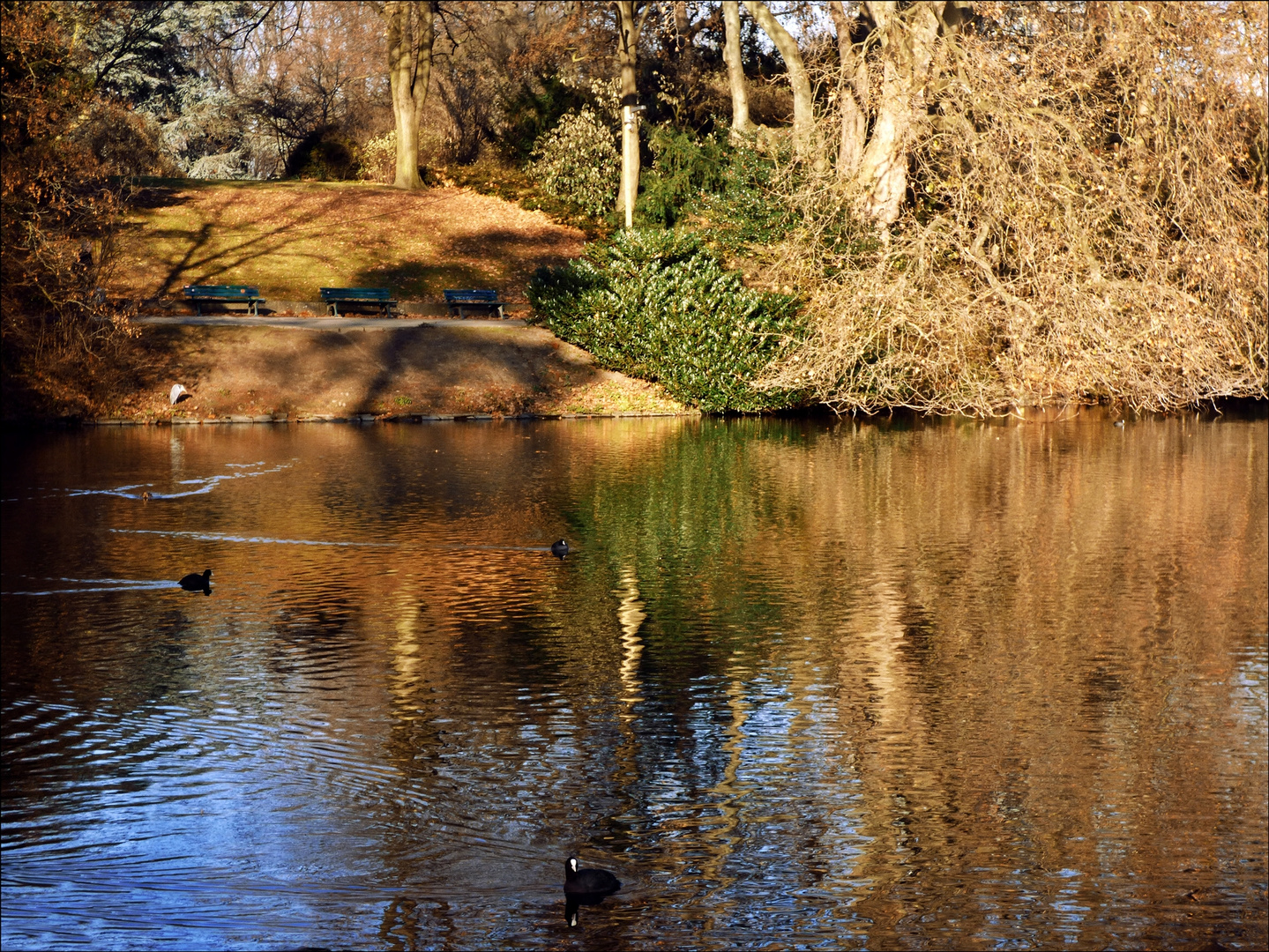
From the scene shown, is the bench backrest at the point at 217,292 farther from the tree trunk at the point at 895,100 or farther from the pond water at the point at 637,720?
the pond water at the point at 637,720

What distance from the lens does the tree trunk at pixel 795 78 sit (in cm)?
2942

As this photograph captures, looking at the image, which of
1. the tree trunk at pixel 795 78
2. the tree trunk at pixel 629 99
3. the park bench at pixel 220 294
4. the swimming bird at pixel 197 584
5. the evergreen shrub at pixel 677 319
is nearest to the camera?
the swimming bird at pixel 197 584

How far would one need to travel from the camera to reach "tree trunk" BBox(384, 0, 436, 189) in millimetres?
45750

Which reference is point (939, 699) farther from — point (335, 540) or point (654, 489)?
point (654, 489)

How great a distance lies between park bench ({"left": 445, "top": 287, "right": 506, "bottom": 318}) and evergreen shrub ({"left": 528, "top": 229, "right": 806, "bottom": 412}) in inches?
132

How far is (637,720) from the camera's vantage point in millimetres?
9883

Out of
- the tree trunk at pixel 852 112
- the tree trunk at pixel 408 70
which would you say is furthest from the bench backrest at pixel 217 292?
the tree trunk at pixel 852 112

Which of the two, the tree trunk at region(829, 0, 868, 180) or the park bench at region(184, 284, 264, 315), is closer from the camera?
the tree trunk at region(829, 0, 868, 180)

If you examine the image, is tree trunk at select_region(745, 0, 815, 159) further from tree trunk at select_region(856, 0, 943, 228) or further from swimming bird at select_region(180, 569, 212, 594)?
swimming bird at select_region(180, 569, 212, 594)

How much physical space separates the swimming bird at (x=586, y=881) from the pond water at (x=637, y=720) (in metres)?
0.17

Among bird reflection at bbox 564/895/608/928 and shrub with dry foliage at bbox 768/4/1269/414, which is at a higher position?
shrub with dry foliage at bbox 768/4/1269/414

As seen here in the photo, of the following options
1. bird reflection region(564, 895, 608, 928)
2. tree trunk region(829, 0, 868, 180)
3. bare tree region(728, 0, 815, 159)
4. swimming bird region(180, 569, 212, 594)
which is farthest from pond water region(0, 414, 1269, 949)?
bare tree region(728, 0, 815, 159)

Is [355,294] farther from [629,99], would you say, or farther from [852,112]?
[852,112]

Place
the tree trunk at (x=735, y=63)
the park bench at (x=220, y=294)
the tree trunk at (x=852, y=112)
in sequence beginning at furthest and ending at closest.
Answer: the tree trunk at (x=735, y=63) → the park bench at (x=220, y=294) → the tree trunk at (x=852, y=112)
